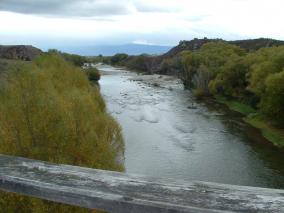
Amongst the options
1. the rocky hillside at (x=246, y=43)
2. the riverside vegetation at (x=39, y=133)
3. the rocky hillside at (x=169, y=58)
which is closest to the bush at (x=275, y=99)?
the riverside vegetation at (x=39, y=133)

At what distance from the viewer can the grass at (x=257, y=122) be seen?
40.5 meters

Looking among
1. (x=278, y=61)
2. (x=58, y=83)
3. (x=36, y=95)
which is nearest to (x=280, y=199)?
(x=36, y=95)

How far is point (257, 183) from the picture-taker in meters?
27.7

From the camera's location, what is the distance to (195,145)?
36.9m

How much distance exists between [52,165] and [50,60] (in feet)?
106

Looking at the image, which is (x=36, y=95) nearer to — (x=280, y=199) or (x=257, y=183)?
(x=280, y=199)

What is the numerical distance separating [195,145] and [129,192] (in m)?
35.1

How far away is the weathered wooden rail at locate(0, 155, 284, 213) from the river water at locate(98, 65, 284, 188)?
2515cm

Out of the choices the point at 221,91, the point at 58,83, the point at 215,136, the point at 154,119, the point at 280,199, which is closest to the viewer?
the point at 280,199

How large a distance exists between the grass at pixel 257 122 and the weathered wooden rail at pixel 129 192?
37.9 meters

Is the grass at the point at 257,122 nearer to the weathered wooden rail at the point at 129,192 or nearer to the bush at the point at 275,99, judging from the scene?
the bush at the point at 275,99

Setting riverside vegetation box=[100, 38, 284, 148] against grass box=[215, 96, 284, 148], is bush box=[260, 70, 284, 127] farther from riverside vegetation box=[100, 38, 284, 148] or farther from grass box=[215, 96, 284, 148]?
grass box=[215, 96, 284, 148]

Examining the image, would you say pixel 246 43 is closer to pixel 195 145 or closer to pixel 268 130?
pixel 268 130

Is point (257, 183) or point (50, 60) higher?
point (50, 60)
